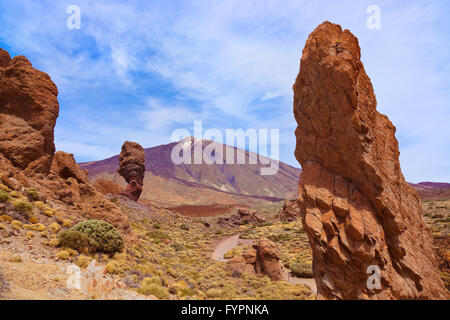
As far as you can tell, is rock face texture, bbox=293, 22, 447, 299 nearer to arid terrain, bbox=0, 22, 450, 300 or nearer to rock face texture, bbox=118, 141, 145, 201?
arid terrain, bbox=0, 22, 450, 300

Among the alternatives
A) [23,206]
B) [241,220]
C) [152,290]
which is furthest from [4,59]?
[241,220]

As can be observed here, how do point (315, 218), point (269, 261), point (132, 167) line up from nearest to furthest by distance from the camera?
point (315, 218), point (269, 261), point (132, 167)

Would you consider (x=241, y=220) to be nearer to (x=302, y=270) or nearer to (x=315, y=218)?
(x=302, y=270)

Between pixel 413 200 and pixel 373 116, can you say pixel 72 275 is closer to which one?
pixel 373 116

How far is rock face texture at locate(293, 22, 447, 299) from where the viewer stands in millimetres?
7293

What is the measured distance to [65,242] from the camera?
10242 mm

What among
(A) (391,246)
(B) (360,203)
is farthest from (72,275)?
(A) (391,246)

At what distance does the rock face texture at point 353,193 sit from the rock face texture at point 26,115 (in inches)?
623

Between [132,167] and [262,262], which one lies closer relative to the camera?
[262,262]

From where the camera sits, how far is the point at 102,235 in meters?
11.7

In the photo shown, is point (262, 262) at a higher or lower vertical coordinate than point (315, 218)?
lower

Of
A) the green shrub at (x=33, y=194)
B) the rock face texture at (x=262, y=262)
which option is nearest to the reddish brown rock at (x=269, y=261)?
the rock face texture at (x=262, y=262)

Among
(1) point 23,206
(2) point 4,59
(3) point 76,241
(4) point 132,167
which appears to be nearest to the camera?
(3) point 76,241

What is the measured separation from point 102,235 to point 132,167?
91.5ft
